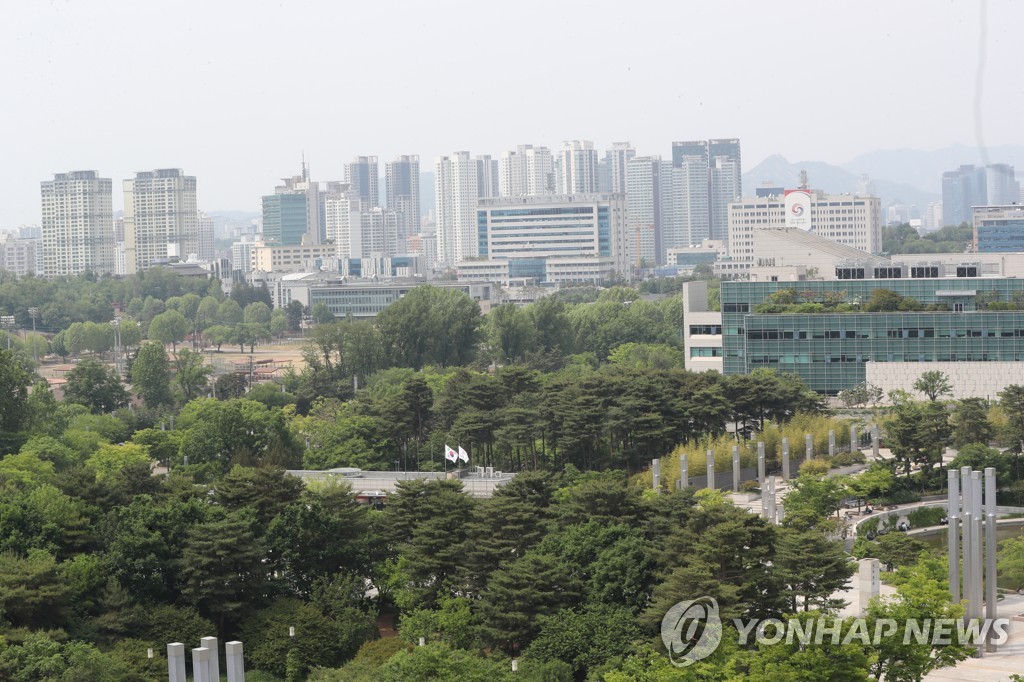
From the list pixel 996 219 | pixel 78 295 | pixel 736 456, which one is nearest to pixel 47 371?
pixel 78 295

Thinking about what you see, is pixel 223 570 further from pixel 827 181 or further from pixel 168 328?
pixel 827 181

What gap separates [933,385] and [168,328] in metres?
39.1

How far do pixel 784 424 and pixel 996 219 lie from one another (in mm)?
55965

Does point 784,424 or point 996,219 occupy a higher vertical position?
point 996,219

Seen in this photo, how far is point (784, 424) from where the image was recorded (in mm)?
27188

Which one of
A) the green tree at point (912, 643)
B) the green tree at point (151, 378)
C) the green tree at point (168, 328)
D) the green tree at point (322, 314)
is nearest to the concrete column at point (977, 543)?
the green tree at point (912, 643)

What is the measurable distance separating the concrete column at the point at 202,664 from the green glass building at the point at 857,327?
23.6m

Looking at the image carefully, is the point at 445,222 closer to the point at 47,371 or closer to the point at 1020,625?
the point at 47,371

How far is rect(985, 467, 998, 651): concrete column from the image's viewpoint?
49.5ft

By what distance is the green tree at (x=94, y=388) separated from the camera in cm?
3538

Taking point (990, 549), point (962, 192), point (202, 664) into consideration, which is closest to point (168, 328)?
point (990, 549)

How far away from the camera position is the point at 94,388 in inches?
1399

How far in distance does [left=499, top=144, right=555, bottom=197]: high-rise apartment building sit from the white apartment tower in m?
3.13

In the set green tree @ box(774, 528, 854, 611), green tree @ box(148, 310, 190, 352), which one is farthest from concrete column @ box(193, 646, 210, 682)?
green tree @ box(148, 310, 190, 352)
